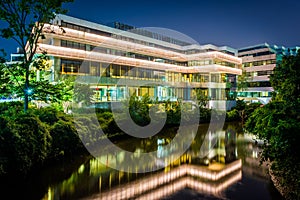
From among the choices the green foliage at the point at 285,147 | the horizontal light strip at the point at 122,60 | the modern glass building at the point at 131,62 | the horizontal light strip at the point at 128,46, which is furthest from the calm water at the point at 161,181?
the horizontal light strip at the point at 128,46

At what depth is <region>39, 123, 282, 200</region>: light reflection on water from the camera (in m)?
8.18

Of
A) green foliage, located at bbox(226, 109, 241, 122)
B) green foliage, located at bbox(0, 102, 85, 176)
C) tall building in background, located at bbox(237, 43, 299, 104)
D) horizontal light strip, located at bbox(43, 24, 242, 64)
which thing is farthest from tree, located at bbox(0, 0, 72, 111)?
tall building in background, located at bbox(237, 43, 299, 104)

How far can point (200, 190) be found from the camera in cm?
842

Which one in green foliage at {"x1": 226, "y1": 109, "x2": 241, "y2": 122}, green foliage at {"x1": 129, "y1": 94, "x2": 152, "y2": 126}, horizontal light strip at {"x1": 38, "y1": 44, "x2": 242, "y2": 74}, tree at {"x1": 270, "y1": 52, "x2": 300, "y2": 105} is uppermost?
horizontal light strip at {"x1": 38, "y1": 44, "x2": 242, "y2": 74}

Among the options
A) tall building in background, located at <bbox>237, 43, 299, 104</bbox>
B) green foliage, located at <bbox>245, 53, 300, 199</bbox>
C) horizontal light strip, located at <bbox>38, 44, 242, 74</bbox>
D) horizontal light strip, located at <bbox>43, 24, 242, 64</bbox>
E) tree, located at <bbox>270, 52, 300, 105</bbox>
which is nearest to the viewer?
green foliage, located at <bbox>245, 53, 300, 199</bbox>

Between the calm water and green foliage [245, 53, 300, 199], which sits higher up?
green foliage [245, 53, 300, 199]

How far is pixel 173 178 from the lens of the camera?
9.58 m

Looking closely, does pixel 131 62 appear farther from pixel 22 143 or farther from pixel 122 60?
pixel 22 143

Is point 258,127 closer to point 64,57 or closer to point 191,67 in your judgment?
point 64,57

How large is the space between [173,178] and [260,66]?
72.4 metres

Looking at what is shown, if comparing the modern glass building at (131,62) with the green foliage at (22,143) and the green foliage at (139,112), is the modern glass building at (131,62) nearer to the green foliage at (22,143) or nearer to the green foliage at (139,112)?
the green foliage at (139,112)

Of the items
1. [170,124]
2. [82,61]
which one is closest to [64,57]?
[82,61]

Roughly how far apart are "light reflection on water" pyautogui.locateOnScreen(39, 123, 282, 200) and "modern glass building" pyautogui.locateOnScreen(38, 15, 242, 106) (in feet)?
53.2

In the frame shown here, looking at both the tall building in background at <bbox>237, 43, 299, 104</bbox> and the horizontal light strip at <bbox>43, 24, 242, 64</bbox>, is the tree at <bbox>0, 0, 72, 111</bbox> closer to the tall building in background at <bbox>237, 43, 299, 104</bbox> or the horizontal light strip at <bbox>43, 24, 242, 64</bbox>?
the horizontal light strip at <bbox>43, 24, 242, 64</bbox>
